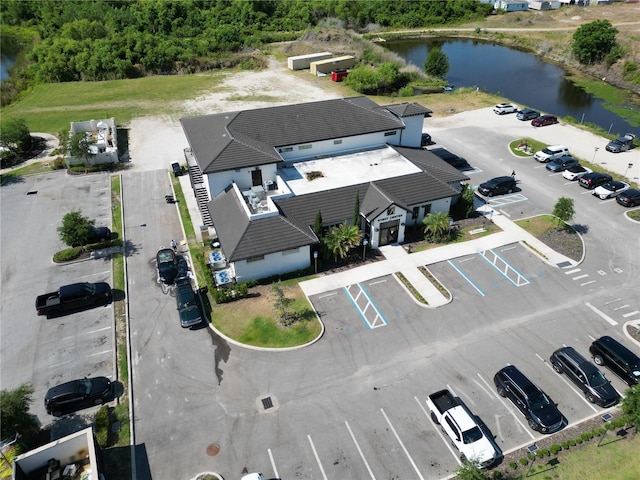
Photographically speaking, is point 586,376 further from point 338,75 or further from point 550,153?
point 338,75

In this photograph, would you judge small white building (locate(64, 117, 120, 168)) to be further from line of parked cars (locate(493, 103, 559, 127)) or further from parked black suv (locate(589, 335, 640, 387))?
line of parked cars (locate(493, 103, 559, 127))

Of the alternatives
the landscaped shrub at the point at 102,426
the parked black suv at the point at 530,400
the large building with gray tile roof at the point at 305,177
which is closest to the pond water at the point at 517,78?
the large building with gray tile roof at the point at 305,177

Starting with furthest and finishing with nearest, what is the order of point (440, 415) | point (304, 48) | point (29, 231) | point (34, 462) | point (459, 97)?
point (304, 48) → point (459, 97) → point (29, 231) → point (440, 415) → point (34, 462)

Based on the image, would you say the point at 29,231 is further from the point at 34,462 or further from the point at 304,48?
the point at 304,48

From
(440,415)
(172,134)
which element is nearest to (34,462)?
(440,415)

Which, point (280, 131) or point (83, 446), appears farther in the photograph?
point (280, 131)

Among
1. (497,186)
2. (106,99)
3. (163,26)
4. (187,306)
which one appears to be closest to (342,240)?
(187,306)

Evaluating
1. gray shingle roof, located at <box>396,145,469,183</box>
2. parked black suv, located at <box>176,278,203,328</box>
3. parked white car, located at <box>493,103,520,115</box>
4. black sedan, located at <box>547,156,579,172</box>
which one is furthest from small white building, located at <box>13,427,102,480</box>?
parked white car, located at <box>493,103,520,115</box>
